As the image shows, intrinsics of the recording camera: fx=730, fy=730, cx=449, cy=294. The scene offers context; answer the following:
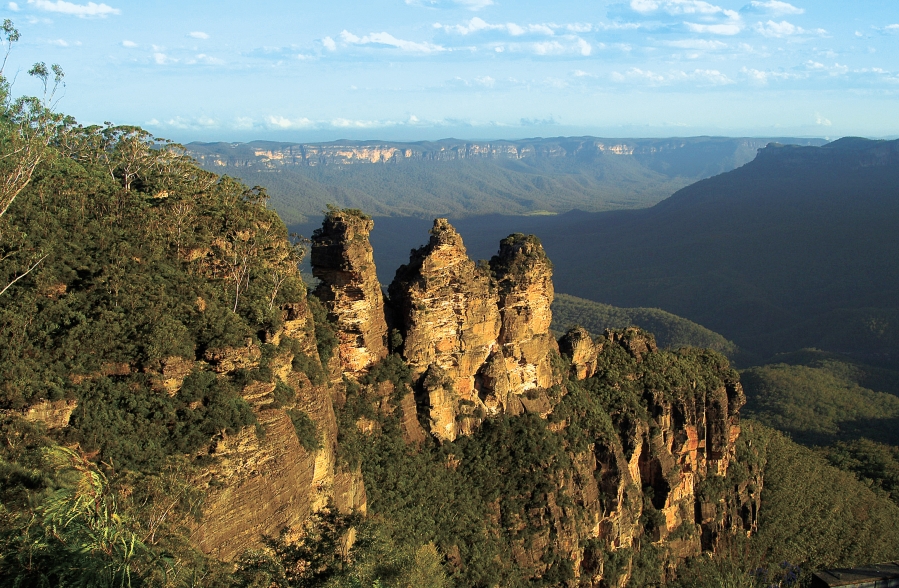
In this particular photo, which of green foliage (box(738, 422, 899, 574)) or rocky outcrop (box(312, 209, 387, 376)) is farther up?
rocky outcrop (box(312, 209, 387, 376))

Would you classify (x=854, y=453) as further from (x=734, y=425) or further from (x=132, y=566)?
(x=132, y=566)

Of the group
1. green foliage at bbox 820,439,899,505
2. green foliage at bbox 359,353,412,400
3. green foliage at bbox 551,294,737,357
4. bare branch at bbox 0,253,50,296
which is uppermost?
bare branch at bbox 0,253,50,296

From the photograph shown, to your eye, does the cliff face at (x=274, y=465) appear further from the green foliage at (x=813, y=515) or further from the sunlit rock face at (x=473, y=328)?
the green foliage at (x=813, y=515)

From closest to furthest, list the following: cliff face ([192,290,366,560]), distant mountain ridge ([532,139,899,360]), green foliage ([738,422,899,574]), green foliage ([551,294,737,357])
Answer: cliff face ([192,290,366,560]) < green foliage ([738,422,899,574]) < green foliage ([551,294,737,357]) < distant mountain ridge ([532,139,899,360])

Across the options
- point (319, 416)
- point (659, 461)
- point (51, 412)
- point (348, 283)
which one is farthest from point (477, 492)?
point (51, 412)

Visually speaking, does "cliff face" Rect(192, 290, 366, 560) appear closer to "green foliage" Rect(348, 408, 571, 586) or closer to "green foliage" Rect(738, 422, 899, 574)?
"green foliage" Rect(348, 408, 571, 586)

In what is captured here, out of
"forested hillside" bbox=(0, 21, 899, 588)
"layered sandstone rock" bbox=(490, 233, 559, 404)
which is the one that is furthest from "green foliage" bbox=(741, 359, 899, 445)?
"layered sandstone rock" bbox=(490, 233, 559, 404)
